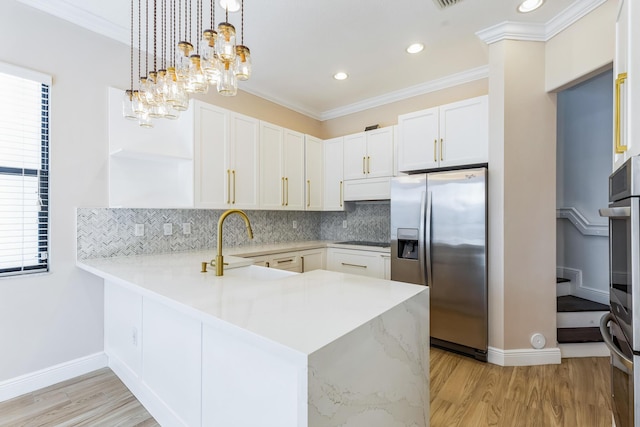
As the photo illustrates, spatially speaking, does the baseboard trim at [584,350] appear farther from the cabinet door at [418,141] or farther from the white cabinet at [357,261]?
the cabinet door at [418,141]

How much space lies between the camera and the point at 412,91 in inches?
144

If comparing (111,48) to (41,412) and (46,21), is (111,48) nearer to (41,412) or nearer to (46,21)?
(46,21)

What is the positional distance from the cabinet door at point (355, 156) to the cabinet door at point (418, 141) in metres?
0.61

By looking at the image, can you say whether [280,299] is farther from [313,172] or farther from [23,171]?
[313,172]

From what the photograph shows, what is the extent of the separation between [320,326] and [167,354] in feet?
3.67

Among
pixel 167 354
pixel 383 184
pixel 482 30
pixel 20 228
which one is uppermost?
pixel 482 30

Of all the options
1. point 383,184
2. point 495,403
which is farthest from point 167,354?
point 383,184

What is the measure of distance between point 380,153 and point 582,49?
1933mm

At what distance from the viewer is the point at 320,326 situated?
37.9 inches

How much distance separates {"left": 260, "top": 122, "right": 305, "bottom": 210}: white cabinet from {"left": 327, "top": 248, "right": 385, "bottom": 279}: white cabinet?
0.79m

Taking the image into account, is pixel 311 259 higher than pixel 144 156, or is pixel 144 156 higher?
pixel 144 156

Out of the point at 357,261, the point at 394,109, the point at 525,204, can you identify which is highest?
the point at 394,109

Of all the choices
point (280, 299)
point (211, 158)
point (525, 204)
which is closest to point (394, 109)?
point (525, 204)

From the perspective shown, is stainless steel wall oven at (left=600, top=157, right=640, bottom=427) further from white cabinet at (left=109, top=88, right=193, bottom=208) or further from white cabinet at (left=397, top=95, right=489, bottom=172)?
white cabinet at (left=109, top=88, right=193, bottom=208)
